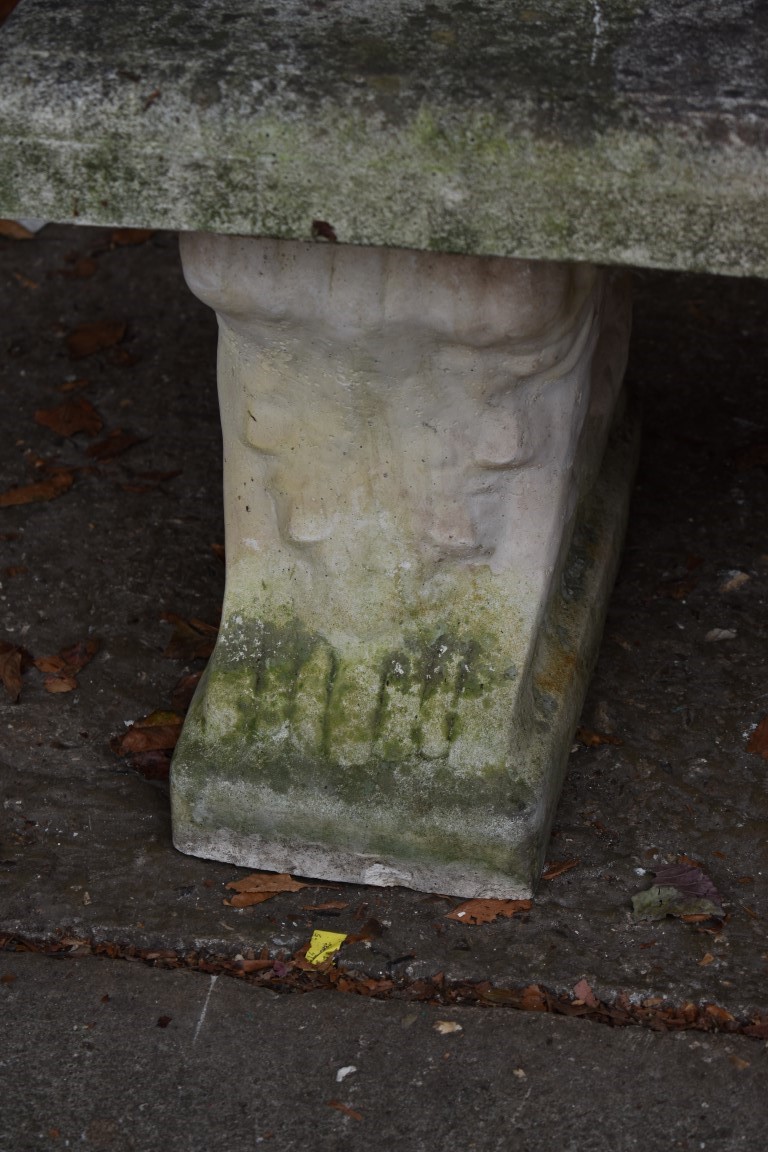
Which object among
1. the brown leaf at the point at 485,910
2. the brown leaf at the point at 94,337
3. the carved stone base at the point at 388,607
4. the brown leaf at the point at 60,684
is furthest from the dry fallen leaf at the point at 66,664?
the brown leaf at the point at 94,337

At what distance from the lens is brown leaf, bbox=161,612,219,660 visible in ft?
8.53

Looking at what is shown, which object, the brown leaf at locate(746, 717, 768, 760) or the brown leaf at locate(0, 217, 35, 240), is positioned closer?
the brown leaf at locate(746, 717, 768, 760)

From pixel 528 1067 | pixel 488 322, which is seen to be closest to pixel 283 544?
pixel 488 322

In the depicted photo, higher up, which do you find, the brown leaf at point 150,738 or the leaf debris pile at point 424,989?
the leaf debris pile at point 424,989

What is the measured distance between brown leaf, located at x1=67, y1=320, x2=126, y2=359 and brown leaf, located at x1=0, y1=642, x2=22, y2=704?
1097mm

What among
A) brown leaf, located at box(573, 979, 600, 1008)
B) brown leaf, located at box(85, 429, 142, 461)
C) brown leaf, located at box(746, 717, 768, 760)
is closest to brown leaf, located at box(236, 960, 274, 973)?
brown leaf, located at box(573, 979, 600, 1008)

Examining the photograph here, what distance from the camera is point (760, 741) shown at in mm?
2402

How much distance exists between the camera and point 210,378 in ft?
11.1

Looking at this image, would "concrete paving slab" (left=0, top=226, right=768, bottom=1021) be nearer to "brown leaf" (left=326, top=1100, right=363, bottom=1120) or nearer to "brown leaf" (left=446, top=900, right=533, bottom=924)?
"brown leaf" (left=446, top=900, right=533, bottom=924)

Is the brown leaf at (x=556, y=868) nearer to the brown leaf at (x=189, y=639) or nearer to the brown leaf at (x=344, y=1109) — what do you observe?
the brown leaf at (x=344, y=1109)

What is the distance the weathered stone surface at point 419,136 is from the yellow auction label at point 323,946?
952 mm

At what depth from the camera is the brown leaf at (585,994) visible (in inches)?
77.0

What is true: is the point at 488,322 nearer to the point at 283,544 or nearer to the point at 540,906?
the point at 283,544

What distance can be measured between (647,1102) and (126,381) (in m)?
2.10
